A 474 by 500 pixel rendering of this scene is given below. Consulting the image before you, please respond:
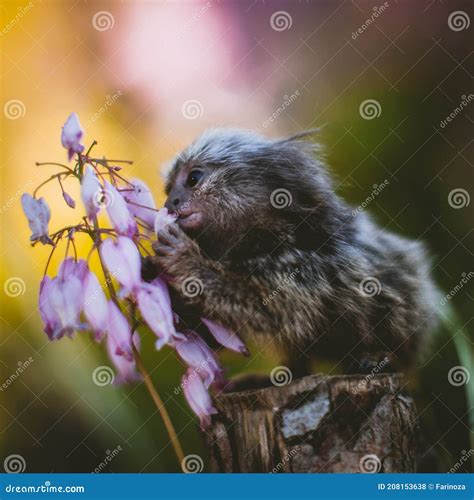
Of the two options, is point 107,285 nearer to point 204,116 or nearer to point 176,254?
point 176,254

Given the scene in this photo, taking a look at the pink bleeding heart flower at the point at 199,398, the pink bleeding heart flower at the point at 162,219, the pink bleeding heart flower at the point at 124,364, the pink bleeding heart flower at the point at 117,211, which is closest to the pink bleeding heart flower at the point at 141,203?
the pink bleeding heart flower at the point at 162,219

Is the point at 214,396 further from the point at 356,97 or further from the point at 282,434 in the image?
the point at 356,97

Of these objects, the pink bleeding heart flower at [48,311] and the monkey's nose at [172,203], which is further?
the monkey's nose at [172,203]

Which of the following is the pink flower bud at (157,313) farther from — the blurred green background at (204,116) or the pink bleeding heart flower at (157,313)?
the blurred green background at (204,116)

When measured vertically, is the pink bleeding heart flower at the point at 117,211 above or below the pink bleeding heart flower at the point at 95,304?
above

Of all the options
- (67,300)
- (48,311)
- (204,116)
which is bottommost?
(48,311)

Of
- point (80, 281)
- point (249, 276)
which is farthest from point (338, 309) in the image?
point (80, 281)

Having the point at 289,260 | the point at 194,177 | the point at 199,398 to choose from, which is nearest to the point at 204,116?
the point at 194,177
